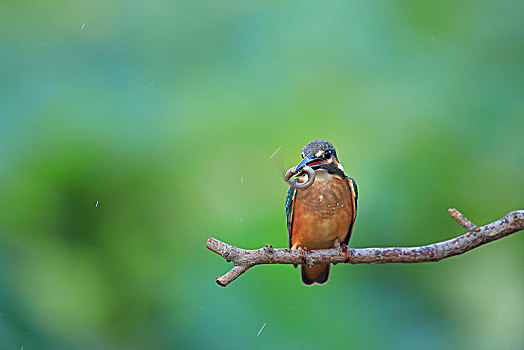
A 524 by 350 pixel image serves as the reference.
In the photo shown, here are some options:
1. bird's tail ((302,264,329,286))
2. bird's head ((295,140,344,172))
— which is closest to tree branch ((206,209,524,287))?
bird's head ((295,140,344,172))

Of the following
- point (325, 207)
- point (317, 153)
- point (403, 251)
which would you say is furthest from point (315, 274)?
point (403, 251)

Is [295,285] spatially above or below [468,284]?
below

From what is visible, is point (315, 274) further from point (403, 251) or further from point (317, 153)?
point (403, 251)

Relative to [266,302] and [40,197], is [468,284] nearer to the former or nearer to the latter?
[266,302]

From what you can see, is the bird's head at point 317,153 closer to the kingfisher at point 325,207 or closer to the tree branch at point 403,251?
the kingfisher at point 325,207

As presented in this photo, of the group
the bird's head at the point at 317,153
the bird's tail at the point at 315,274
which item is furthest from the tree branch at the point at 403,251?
the bird's tail at the point at 315,274

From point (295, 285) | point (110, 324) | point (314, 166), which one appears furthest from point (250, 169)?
point (314, 166)
